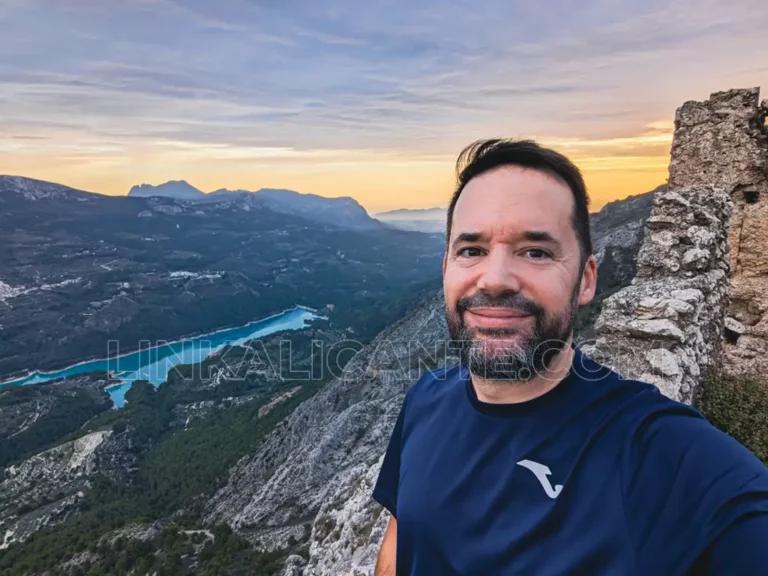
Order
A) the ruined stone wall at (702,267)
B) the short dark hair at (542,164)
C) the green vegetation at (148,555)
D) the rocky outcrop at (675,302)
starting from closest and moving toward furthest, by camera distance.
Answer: the short dark hair at (542,164) < the rocky outcrop at (675,302) < the ruined stone wall at (702,267) < the green vegetation at (148,555)

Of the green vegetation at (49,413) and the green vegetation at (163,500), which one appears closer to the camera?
the green vegetation at (163,500)

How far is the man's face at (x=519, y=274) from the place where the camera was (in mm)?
2336

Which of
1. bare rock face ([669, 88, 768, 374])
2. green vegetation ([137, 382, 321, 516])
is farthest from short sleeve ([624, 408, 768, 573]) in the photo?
green vegetation ([137, 382, 321, 516])

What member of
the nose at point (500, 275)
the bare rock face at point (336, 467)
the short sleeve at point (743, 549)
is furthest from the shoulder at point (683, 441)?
the bare rock face at point (336, 467)

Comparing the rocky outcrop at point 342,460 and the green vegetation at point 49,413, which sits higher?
the rocky outcrop at point 342,460

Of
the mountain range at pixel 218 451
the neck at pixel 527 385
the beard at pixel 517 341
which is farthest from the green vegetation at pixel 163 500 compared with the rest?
the beard at pixel 517 341

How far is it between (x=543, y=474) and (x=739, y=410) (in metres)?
5.61

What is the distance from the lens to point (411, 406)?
10.1 ft

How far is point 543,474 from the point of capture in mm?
2096

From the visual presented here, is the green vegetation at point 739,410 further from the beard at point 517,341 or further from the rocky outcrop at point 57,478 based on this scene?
the rocky outcrop at point 57,478

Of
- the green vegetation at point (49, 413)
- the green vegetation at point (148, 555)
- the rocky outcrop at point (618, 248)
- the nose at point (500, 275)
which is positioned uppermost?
the nose at point (500, 275)

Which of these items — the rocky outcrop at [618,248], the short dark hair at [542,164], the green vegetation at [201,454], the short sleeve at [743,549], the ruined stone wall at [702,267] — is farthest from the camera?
the green vegetation at [201,454]

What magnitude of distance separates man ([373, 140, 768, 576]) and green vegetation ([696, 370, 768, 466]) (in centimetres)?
468

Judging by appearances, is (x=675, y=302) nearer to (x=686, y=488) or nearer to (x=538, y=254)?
(x=538, y=254)
